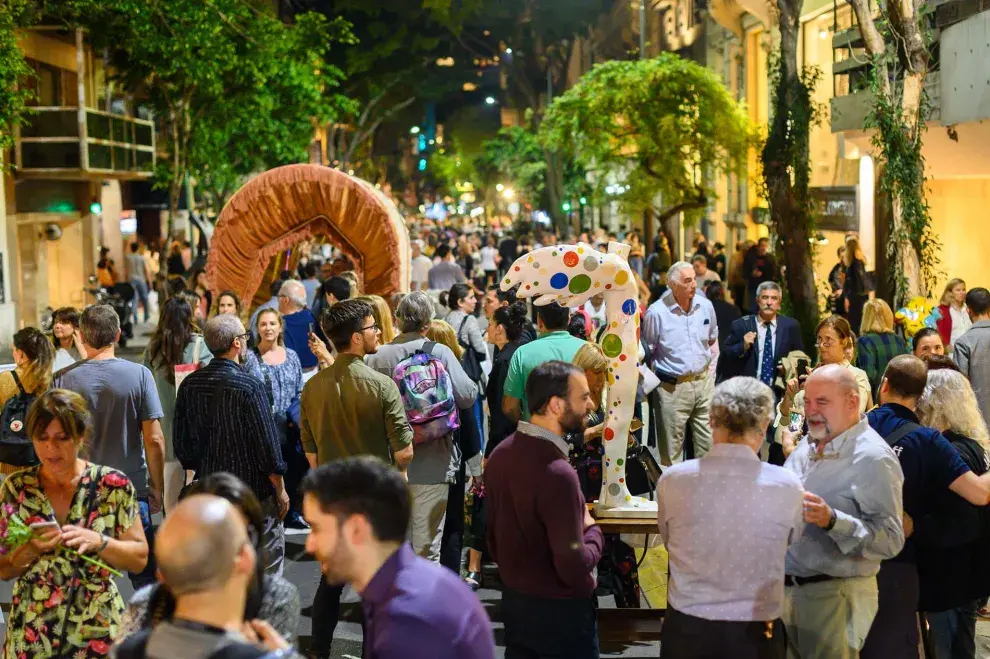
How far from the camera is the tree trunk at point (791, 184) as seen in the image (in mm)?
15766

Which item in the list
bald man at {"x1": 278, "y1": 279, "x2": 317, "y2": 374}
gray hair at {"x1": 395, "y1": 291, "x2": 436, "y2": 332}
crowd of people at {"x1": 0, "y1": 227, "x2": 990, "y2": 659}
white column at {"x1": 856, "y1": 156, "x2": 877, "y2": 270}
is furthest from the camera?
white column at {"x1": 856, "y1": 156, "x2": 877, "y2": 270}

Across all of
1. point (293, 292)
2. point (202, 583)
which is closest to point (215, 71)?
point (293, 292)

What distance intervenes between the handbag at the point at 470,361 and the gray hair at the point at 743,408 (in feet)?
18.0

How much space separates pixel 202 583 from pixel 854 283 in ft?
46.5

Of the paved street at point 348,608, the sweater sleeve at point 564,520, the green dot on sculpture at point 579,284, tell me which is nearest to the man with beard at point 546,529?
the sweater sleeve at point 564,520

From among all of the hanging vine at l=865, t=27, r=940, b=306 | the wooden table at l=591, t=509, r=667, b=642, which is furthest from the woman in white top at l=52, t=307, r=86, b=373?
the hanging vine at l=865, t=27, r=940, b=306

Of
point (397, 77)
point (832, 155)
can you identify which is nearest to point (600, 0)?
point (397, 77)

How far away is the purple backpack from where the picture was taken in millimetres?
7578

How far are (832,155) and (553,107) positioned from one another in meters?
6.99

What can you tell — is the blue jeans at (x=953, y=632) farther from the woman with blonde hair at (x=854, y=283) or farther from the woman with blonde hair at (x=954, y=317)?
the woman with blonde hair at (x=854, y=283)

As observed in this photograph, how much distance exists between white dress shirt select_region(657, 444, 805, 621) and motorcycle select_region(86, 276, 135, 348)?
1870cm

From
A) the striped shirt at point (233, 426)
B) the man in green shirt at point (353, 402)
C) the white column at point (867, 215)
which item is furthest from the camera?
the white column at point (867, 215)

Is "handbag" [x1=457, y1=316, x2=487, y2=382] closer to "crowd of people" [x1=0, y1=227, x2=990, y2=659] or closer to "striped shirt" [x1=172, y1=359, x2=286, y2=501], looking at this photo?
"crowd of people" [x1=0, y1=227, x2=990, y2=659]

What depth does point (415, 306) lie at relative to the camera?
791cm
